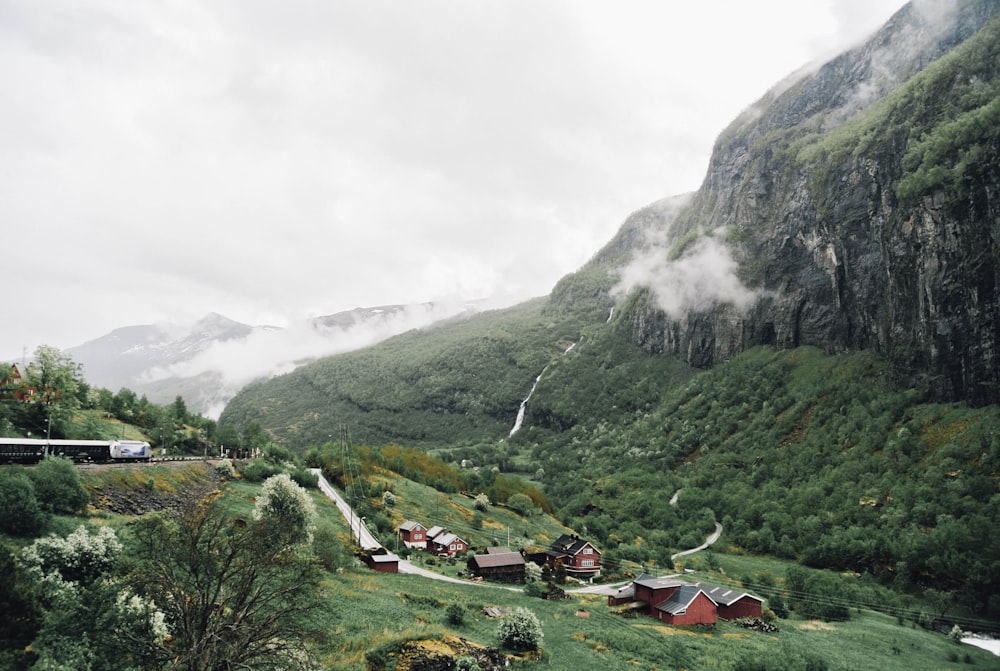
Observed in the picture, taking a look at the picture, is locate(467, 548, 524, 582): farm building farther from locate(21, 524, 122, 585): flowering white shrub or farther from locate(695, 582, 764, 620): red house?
locate(21, 524, 122, 585): flowering white shrub

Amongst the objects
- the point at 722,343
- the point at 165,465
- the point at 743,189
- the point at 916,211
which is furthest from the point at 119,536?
the point at 743,189

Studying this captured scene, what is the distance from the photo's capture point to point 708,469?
424ft

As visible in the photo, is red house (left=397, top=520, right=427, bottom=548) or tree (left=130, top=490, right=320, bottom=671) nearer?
tree (left=130, top=490, right=320, bottom=671)

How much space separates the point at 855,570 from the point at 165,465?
9183cm

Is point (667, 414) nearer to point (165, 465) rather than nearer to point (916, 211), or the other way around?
point (916, 211)

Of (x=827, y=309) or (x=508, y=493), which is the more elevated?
(x=827, y=309)

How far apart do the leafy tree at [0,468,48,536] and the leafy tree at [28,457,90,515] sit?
7.44ft

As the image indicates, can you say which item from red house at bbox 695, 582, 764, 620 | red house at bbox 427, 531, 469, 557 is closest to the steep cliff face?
red house at bbox 695, 582, 764, 620

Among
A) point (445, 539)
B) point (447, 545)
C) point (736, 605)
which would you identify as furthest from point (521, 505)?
point (736, 605)

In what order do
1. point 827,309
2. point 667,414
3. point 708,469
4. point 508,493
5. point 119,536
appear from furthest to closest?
1. point 667,414
2. point 827,309
3. point 708,469
4. point 508,493
5. point 119,536

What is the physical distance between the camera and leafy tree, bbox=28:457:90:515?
28.3 m

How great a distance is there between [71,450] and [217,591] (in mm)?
35801

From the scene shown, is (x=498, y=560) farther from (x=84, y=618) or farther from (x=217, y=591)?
(x=84, y=618)

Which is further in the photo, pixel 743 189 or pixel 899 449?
pixel 743 189
